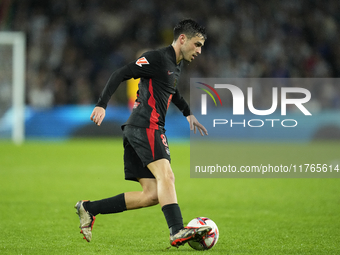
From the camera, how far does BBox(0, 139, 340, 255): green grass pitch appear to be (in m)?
4.45

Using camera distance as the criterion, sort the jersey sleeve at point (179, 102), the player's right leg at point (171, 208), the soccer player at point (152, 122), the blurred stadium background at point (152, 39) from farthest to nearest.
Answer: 1. the blurred stadium background at point (152, 39)
2. the jersey sleeve at point (179, 102)
3. the soccer player at point (152, 122)
4. the player's right leg at point (171, 208)

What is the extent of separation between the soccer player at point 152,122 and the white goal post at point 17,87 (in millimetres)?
11297

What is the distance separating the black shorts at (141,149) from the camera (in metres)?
4.23

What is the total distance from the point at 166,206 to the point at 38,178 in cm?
550

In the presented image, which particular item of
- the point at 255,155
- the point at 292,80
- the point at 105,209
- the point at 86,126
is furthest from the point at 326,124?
the point at 105,209

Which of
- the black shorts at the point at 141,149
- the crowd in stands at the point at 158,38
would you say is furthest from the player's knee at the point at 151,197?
the crowd in stands at the point at 158,38

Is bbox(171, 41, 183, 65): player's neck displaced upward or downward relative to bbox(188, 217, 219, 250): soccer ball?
upward

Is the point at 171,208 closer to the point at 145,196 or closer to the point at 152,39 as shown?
the point at 145,196

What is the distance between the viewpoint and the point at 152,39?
19531mm

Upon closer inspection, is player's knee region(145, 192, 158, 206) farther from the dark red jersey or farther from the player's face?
the player's face

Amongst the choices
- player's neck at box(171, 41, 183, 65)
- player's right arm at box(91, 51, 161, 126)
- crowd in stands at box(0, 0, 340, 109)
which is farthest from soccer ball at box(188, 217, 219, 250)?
crowd in stands at box(0, 0, 340, 109)

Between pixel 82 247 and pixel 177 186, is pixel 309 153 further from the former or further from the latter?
pixel 82 247

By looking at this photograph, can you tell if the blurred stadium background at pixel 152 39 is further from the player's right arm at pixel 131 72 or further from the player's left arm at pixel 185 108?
the player's right arm at pixel 131 72

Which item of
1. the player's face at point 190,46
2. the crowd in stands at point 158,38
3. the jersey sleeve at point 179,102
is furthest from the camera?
the crowd in stands at point 158,38
